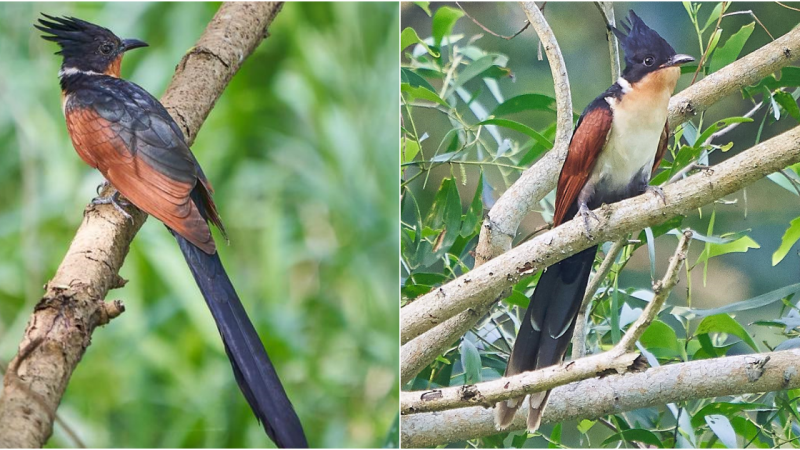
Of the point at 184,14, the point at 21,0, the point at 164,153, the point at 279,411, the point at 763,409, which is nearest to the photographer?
the point at 279,411

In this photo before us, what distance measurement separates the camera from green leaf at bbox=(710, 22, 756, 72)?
1691 millimetres

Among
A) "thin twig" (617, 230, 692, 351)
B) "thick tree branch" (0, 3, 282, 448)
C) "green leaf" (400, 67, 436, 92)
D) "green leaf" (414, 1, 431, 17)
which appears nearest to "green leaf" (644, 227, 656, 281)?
"thin twig" (617, 230, 692, 351)

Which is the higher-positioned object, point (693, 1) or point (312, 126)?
point (312, 126)

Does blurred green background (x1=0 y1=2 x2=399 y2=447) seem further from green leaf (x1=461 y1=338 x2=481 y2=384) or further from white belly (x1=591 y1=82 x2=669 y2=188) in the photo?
white belly (x1=591 y1=82 x2=669 y2=188)

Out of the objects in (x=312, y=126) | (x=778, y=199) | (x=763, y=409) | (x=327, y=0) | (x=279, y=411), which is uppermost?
(x=327, y=0)

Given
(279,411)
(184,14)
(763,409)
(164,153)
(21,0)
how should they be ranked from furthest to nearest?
(184,14) → (21,0) → (763,409) → (164,153) → (279,411)

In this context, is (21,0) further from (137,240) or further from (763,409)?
(763,409)

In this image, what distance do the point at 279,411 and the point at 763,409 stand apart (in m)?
1.06

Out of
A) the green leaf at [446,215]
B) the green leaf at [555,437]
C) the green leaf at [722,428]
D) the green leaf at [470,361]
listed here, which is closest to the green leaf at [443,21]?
the green leaf at [446,215]

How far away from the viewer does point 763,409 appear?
1689 millimetres

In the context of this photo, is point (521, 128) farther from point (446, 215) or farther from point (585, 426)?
point (585, 426)

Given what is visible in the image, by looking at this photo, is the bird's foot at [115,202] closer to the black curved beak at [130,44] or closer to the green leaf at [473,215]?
the black curved beak at [130,44]

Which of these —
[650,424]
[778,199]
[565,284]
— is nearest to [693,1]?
[778,199]

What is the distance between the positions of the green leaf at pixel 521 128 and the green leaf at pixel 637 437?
652 millimetres
